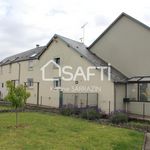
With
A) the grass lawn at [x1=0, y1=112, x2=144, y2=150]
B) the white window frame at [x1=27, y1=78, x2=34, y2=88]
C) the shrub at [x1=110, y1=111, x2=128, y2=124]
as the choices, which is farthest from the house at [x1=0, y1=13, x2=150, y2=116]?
the grass lawn at [x1=0, y1=112, x2=144, y2=150]

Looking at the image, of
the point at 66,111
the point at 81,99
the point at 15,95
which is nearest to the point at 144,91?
the point at 81,99

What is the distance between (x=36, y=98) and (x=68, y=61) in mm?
7299

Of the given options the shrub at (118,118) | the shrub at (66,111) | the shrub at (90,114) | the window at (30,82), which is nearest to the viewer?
the shrub at (118,118)

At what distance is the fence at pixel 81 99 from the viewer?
2425cm

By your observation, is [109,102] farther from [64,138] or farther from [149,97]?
[64,138]

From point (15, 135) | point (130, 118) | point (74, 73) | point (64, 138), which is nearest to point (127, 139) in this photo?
point (64, 138)

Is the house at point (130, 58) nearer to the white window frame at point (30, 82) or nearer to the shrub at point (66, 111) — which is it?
the shrub at point (66, 111)

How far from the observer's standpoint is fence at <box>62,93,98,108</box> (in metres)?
24.2

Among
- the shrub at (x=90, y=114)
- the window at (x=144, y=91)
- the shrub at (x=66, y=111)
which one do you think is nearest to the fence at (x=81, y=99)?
the shrub at (x=66, y=111)

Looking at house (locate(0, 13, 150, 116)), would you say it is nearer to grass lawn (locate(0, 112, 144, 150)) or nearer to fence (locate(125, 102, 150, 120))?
fence (locate(125, 102, 150, 120))

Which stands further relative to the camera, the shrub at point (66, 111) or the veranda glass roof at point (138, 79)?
the shrub at point (66, 111)

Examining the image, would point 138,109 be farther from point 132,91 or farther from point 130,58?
point 130,58

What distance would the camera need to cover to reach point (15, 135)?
42.9ft

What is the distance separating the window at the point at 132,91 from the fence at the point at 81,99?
9.82ft
